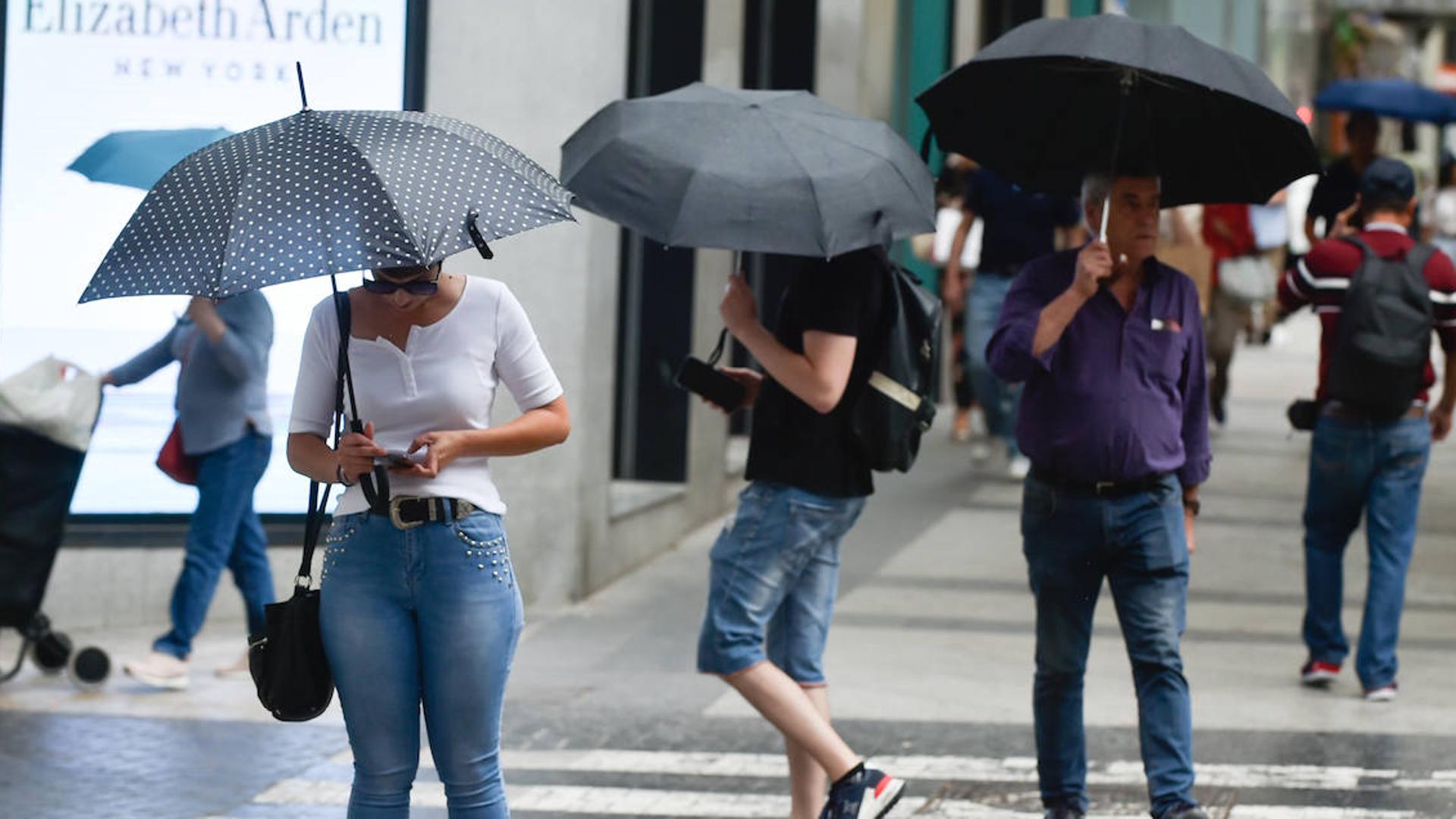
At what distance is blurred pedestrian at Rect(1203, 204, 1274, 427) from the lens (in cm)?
1518

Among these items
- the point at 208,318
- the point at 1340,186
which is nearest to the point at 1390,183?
the point at 1340,186

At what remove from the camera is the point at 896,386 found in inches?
221

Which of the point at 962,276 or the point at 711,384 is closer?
the point at 711,384

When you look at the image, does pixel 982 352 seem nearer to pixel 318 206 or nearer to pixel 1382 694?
pixel 1382 694

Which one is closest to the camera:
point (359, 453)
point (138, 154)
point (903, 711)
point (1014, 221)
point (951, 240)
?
point (359, 453)

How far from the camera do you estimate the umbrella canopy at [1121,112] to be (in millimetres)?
5441

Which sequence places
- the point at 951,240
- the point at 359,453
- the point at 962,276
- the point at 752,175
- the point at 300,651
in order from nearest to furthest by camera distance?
1. the point at 359,453
2. the point at 300,651
3. the point at 752,175
4. the point at 951,240
5. the point at 962,276

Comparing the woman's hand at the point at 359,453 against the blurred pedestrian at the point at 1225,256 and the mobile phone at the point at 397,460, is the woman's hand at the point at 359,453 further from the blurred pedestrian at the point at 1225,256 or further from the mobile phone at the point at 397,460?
the blurred pedestrian at the point at 1225,256

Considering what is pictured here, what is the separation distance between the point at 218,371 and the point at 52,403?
0.55 meters

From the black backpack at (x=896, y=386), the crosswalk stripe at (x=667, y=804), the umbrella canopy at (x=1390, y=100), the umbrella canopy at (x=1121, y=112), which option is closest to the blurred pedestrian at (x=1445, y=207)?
the umbrella canopy at (x=1390, y=100)

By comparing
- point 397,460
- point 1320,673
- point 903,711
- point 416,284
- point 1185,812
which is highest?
point 416,284

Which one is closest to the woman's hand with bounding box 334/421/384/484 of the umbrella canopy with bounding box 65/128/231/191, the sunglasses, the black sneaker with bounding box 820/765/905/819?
the sunglasses

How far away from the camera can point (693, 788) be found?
21.8 ft

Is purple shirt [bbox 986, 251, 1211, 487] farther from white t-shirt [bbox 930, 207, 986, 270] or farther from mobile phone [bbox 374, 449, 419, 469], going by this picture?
white t-shirt [bbox 930, 207, 986, 270]
